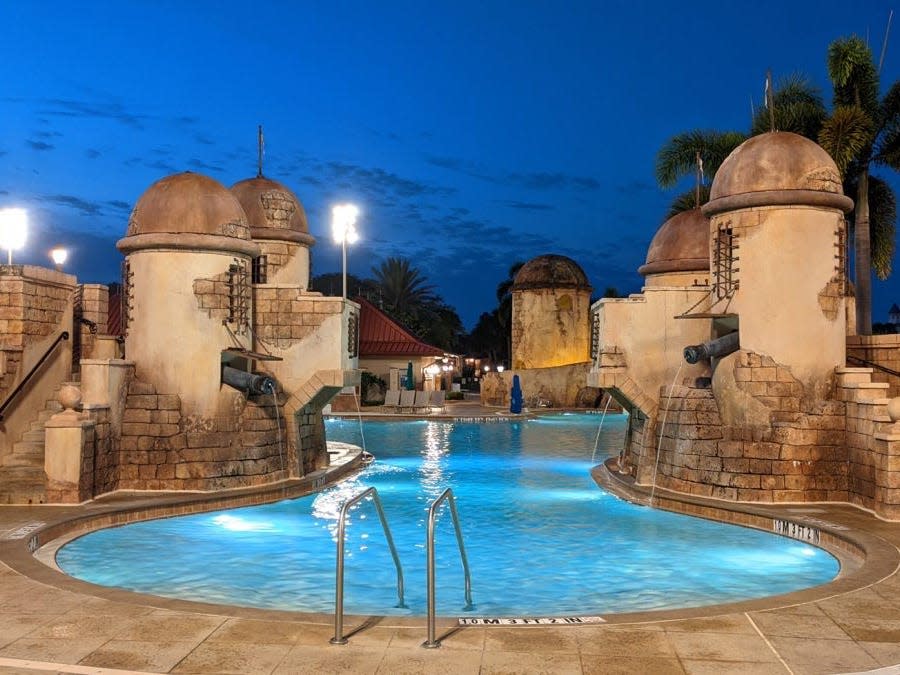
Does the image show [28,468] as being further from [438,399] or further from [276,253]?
[438,399]

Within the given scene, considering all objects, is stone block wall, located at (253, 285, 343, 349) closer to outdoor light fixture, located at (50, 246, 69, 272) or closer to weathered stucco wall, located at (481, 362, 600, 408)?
outdoor light fixture, located at (50, 246, 69, 272)

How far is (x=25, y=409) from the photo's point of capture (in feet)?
46.3

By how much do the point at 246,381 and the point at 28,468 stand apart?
A: 3.54 meters

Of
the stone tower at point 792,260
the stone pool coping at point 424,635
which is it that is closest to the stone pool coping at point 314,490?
the stone pool coping at point 424,635

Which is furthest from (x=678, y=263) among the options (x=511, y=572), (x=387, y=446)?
(x=511, y=572)

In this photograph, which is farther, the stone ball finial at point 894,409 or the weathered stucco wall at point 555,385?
the weathered stucco wall at point 555,385

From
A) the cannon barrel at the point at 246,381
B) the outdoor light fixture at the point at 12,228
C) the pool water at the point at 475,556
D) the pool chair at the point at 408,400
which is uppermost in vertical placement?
the outdoor light fixture at the point at 12,228

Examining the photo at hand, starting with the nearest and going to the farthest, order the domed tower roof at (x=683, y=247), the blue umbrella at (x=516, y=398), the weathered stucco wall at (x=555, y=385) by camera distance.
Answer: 1. the domed tower roof at (x=683, y=247)
2. the blue umbrella at (x=516, y=398)
3. the weathered stucco wall at (x=555, y=385)

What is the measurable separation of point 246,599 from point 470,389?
5409cm

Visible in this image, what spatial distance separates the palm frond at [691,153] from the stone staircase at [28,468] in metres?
20.2

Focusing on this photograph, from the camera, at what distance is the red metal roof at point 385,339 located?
40.3 metres

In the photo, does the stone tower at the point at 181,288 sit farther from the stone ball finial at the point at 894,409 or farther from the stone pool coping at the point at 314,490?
the stone ball finial at the point at 894,409

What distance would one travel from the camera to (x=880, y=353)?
1473 cm

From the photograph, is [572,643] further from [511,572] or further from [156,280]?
[156,280]
